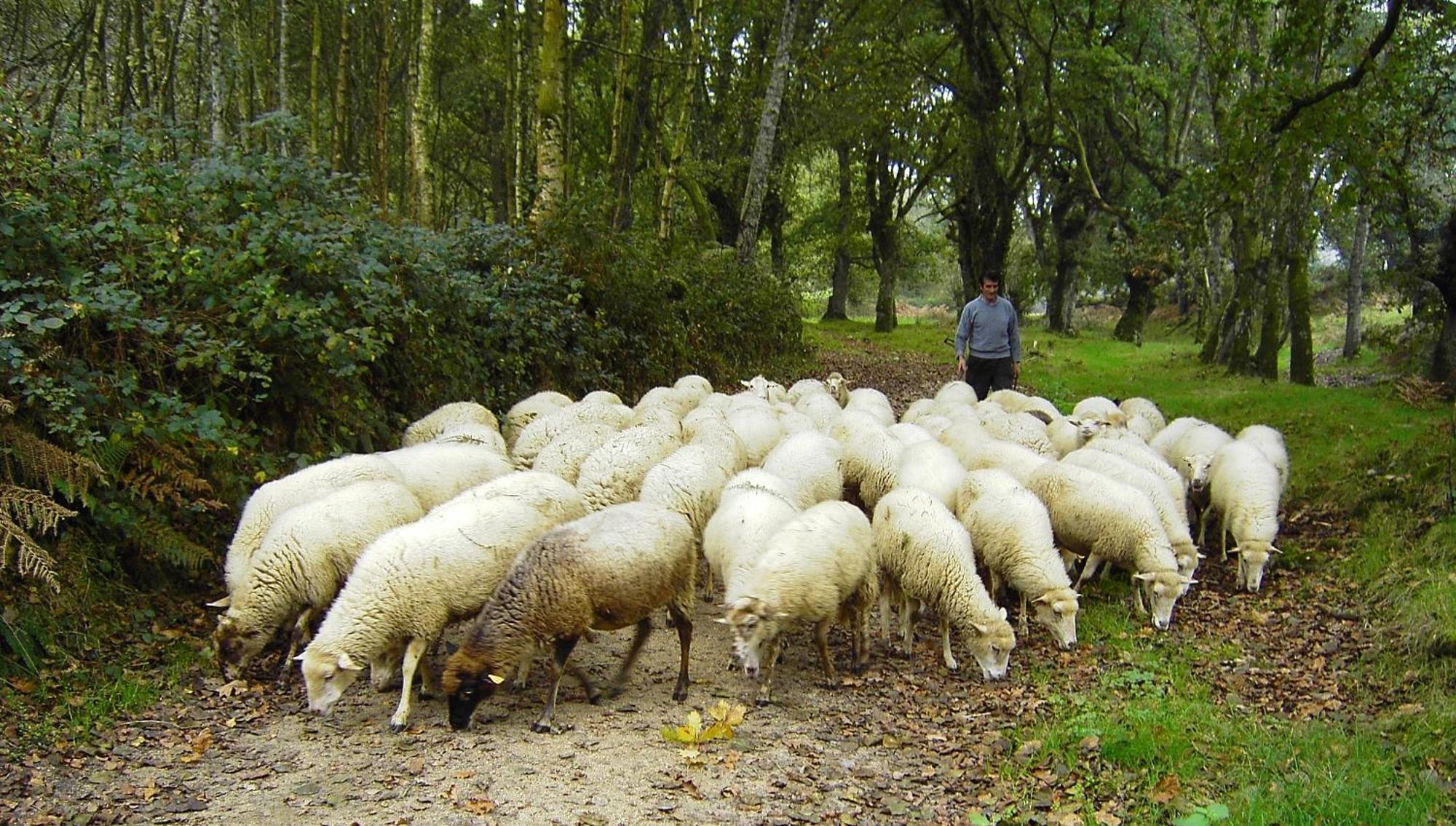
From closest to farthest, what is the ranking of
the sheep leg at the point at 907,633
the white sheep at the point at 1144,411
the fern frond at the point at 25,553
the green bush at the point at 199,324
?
the fern frond at the point at 25,553, the green bush at the point at 199,324, the sheep leg at the point at 907,633, the white sheep at the point at 1144,411

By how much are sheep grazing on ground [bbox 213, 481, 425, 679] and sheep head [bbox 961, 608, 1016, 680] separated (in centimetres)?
405

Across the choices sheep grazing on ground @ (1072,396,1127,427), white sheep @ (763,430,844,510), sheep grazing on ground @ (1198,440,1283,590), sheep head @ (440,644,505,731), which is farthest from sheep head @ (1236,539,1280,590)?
sheep head @ (440,644,505,731)

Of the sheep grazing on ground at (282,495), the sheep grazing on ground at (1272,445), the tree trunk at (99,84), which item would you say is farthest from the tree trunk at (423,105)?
the sheep grazing on ground at (1272,445)

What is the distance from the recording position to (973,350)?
12875 millimetres

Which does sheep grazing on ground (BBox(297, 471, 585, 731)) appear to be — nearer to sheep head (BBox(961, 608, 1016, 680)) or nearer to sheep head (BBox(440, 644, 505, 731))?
sheep head (BBox(440, 644, 505, 731))

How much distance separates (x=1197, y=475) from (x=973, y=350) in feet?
13.9

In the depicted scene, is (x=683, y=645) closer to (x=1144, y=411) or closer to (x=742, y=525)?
(x=742, y=525)

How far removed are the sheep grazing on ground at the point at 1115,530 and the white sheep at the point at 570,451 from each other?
392cm

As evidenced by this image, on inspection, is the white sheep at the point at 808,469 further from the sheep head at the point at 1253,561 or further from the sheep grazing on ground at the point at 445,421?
the sheep head at the point at 1253,561

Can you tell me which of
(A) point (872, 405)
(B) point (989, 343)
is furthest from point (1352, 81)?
(A) point (872, 405)

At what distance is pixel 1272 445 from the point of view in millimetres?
9742

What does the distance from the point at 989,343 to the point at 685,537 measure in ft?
25.9

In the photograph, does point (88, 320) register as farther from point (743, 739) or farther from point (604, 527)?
point (743, 739)

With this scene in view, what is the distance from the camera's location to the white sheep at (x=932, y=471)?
7809 mm
